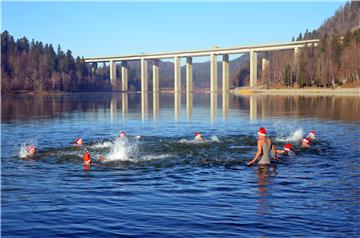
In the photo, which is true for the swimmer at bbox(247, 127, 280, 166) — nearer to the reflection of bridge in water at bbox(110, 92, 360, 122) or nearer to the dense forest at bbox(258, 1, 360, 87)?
the reflection of bridge in water at bbox(110, 92, 360, 122)

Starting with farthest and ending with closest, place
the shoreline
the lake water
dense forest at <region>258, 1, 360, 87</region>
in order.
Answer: dense forest at <region>258, 1, 360, 87</region> < the shoreline < the lake water

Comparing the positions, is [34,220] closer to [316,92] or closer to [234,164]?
[234,164]

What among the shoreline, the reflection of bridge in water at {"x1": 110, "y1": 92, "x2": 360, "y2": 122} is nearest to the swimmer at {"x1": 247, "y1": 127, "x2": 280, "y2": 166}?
the reflection of bridge in water at {"x1": 110, "y1": 92, "x2": 360, "y2": 122}

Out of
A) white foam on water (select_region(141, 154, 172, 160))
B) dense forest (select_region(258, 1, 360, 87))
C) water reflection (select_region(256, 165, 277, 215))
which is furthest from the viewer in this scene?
dense forest (select_region(258, 1, 360, 87))

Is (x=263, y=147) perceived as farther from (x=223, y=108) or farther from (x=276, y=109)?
(x=223, y=108)

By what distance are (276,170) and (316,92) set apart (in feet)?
349

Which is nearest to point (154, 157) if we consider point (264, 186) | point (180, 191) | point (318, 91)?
point (180, 191)

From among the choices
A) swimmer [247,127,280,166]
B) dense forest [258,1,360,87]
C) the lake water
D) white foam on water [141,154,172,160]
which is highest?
dense forest [258,1,360,87]

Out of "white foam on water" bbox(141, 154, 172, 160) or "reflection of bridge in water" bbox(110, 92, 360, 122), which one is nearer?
"white foam on water" bbox(141, 154, 172, 160)

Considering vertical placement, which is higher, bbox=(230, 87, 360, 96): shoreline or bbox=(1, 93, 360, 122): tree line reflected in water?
bbox=(230, 87, 360, 96): shoreline

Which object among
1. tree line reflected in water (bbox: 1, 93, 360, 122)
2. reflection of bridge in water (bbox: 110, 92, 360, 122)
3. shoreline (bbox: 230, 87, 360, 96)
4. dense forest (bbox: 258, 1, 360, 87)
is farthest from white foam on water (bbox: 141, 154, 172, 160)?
dense forest (bbox: 258, 1, 360, 87)

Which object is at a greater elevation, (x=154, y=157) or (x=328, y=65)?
(x=328, y=65)

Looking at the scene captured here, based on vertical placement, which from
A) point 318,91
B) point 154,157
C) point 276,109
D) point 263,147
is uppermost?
point 318,91

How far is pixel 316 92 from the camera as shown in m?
119
